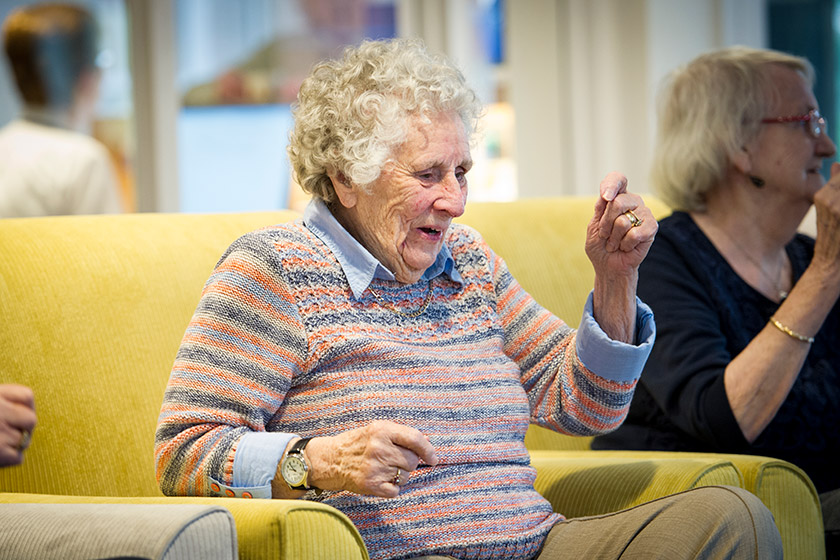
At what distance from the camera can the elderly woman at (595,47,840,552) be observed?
1.76 m

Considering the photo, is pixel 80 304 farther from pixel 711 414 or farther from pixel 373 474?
pixel 711 414

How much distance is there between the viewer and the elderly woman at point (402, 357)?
1316 mm

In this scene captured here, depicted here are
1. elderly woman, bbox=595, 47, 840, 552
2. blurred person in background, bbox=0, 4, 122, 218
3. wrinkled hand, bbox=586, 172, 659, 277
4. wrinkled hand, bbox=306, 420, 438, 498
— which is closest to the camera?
wrinkled hand, bbox=306, 420, 438, 498

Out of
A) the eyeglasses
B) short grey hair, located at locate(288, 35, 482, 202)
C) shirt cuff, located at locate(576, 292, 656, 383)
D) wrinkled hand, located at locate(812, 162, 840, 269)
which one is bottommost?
shirt cuff, located at locate(576, 292, 656, 383)

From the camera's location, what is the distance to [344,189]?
1546 mm

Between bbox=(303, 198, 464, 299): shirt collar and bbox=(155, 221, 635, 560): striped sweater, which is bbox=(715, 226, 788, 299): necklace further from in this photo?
bbox=(303, 198, 464, 299): shirt collar

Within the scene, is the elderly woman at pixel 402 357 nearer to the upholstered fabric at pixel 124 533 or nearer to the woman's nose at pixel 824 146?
the upholstered fabric at pixel 124 533

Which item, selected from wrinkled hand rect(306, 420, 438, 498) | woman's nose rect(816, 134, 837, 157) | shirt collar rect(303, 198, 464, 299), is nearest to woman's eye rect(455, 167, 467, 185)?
shirt collar rect(303, 198, 464, 299)

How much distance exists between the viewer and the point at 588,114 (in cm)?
342

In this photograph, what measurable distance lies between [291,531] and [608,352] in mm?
578

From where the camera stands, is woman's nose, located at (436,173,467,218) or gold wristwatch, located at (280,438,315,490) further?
woman's nose, located at (436,173,467,218)

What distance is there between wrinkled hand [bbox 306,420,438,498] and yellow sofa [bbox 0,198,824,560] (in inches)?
17.4

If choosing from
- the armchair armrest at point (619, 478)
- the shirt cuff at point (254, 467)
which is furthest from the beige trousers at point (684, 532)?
the shirt cuff at point (254, 467)

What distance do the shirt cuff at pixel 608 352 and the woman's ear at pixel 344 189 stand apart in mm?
379
